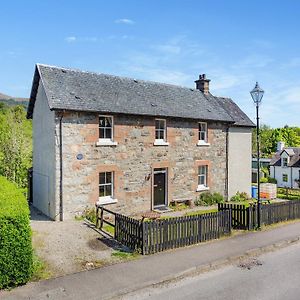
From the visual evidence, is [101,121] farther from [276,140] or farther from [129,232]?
[276,140]

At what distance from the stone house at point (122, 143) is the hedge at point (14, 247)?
7.39 meters

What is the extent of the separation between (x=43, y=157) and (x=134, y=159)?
5.26 meters

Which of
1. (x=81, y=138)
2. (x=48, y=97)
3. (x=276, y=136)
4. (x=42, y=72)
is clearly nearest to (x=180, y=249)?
(x=81, y=138)

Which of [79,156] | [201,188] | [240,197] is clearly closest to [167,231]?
[79,156]

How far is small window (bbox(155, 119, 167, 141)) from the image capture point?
1986 centimetres

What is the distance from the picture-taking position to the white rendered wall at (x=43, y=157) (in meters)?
16.6

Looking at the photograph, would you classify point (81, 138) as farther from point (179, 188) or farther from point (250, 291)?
point (250, 291)

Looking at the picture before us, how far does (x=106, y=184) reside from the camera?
58.1ft

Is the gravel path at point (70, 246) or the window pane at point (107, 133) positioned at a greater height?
the window pane at point (107, 133)

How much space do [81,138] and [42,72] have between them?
14.4 feet

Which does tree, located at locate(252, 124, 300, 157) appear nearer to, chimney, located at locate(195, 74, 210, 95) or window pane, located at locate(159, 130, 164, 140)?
chimney, located at locate(195, 74, 210, 95)

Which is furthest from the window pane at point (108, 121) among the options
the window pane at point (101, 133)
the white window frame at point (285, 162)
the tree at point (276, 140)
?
the tree at point (276, 140)

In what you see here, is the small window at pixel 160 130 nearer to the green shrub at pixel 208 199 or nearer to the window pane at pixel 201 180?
the window pane at pixel 201 180

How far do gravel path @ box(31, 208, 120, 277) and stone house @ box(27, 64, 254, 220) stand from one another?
56.1 inches
